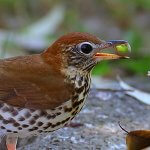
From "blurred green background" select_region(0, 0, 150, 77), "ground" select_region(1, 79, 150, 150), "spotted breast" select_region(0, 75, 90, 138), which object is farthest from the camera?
"blurred green background" select_region(0, 0, 150, 77)

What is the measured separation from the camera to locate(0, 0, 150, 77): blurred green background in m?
8.13

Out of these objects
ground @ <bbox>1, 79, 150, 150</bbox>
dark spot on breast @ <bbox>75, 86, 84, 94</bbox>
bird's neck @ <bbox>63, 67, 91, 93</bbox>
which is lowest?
ground @ <bbox>1, 79, 150, 150</bbox>

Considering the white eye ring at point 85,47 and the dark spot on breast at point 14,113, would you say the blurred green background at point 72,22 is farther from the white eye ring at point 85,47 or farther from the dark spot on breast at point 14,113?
the dark spot on breast at point 14,113

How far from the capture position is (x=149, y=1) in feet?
29.6

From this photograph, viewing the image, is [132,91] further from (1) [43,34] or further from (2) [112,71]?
(1) [43,34]

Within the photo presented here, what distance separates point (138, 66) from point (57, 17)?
229 cm

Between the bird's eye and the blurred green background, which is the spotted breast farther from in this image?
the blurred green background

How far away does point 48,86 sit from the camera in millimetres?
4043

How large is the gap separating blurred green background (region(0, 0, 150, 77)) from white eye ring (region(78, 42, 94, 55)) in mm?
3624

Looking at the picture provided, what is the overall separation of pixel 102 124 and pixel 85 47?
3.46 feet

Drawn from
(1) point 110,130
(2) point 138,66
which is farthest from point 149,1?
(1) point 110,130

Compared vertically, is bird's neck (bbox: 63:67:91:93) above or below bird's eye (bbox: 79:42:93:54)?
below

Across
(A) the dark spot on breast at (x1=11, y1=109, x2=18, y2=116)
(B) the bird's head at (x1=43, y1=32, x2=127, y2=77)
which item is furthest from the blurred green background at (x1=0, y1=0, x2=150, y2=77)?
(A) the dark spot on breast at (x1=11, y1=109, x2=18, y2=116)

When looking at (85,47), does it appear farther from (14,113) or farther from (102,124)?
(102,124)
